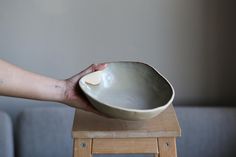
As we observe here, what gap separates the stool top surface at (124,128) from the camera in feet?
2.88

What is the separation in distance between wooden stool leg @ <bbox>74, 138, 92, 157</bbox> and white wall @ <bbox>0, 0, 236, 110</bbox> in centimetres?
61

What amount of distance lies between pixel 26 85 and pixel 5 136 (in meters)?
0.57

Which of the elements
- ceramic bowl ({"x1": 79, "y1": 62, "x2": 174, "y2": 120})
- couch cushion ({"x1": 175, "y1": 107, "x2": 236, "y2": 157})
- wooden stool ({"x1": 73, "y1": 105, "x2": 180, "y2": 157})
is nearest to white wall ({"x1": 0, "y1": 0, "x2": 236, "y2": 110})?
couch cushion ({"x1": 175, "y1": 107, "x2": 236, "y2": 157})

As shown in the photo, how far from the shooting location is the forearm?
0.88 meters

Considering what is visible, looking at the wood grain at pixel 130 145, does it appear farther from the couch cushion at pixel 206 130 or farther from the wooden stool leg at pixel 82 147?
the couch cushion at pixel 206 130

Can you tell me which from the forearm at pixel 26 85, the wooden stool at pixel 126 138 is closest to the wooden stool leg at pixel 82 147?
the wooden stool at pixel 126 138

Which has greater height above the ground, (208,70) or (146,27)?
(146,27)

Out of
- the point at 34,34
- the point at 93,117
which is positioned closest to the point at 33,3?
the point at 34,34

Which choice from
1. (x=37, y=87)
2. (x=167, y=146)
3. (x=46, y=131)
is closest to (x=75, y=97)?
(x=37, y=87)

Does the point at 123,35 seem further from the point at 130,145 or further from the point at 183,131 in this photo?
the point at 130,145

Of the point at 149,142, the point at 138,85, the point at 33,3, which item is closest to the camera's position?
the point at 149,142

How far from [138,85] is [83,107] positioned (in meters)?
0.15

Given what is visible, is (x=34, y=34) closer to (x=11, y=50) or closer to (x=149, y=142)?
(x=11, y=50)

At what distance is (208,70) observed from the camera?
1.48m
